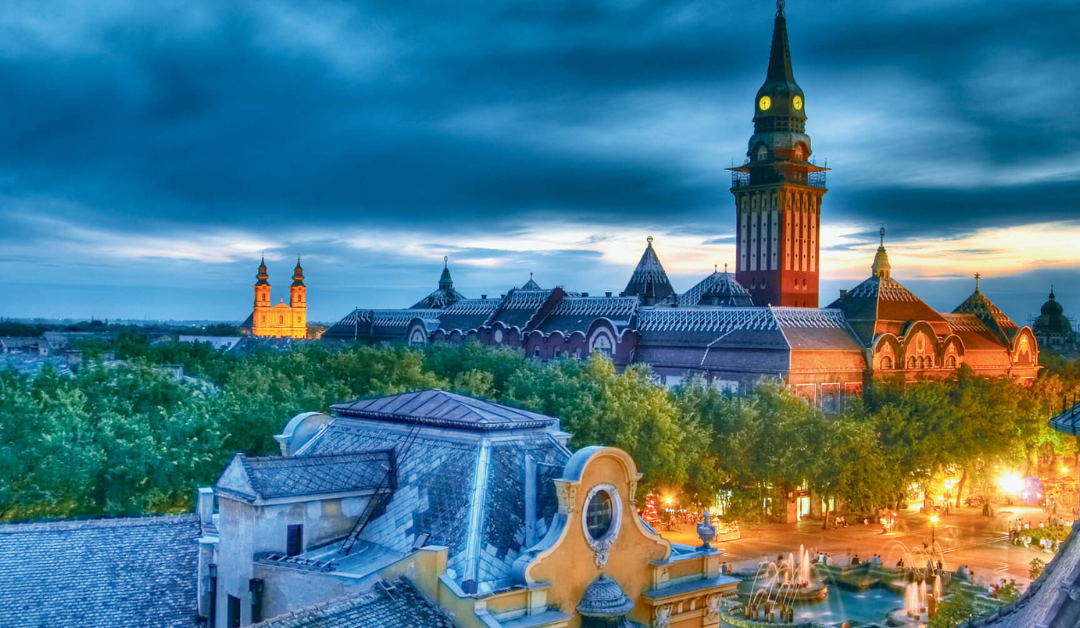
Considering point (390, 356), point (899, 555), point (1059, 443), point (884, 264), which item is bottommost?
point (899, 555)

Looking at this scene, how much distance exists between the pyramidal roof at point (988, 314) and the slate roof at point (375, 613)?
83581mm

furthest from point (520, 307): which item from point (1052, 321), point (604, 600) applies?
point (1052, 321)

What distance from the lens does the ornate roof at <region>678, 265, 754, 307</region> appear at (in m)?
85.8

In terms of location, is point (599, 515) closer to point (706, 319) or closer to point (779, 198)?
point (706, 319)

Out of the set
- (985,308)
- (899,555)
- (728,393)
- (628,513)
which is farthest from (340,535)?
(985,308)

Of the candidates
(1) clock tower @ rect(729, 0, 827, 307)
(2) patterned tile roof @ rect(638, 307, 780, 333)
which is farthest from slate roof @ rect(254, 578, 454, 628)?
(1) clock tower @ rect(729, 0, 827, 307)

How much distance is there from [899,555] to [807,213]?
61.6 metres

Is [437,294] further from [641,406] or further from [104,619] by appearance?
[104,619]

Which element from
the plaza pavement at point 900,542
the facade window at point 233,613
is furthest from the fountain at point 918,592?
the facade window at point 233,613

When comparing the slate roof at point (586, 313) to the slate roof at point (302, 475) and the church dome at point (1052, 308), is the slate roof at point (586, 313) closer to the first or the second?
the slate roof at point (302, 475)

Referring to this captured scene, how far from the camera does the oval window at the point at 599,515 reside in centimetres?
1984

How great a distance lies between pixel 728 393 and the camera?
57.5 metres

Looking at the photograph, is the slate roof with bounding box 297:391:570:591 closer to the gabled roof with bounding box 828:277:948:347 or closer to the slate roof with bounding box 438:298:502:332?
the gabled roof with bounding box 828:277:948:347

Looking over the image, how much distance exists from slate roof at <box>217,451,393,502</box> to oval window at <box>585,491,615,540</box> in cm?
500
